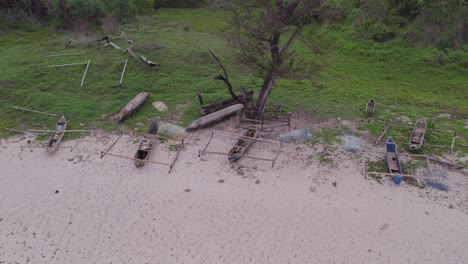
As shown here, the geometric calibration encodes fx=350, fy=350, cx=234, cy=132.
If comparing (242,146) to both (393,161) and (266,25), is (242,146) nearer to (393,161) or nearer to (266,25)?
(266,25)

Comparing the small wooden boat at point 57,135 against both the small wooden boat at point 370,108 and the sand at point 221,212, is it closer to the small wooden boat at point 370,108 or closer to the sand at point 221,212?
the sand at point 221,212

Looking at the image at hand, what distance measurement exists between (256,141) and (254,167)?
187cm

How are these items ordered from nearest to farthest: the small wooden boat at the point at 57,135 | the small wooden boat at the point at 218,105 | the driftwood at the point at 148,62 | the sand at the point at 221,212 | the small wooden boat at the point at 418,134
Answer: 1. the sand at the point at 221,212
2. the small wooden boat at the point at 418,134
3. the small wooden boat at the point at 57,135
4. the small wooden boat at the point at 218,105
5. the driftwood at the point at 148,62

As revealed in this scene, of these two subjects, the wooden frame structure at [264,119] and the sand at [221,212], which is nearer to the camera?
the sand at [221,212]

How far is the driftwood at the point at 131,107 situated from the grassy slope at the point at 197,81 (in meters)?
0.35

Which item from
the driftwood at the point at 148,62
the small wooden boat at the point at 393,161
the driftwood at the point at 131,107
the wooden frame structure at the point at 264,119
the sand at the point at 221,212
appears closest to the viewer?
the sand at the point at 221,212

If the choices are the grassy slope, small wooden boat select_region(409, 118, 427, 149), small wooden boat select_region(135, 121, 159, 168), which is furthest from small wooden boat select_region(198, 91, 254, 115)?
small wooden boat select_region(409, 118, 427, 149)

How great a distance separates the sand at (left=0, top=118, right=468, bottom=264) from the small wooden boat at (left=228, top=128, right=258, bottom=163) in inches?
14.6

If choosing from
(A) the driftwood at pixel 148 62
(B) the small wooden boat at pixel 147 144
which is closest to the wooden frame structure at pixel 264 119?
(B) the small wooden boat at pixel 147 144

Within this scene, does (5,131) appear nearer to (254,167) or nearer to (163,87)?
(163,87)

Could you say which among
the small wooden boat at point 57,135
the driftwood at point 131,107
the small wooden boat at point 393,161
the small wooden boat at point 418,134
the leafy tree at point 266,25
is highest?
the leafy tree at point 266,25

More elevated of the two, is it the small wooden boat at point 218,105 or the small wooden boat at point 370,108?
the small wooden boat at point 370,108

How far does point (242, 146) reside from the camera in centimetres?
1383

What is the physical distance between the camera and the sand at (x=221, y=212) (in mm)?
9822
